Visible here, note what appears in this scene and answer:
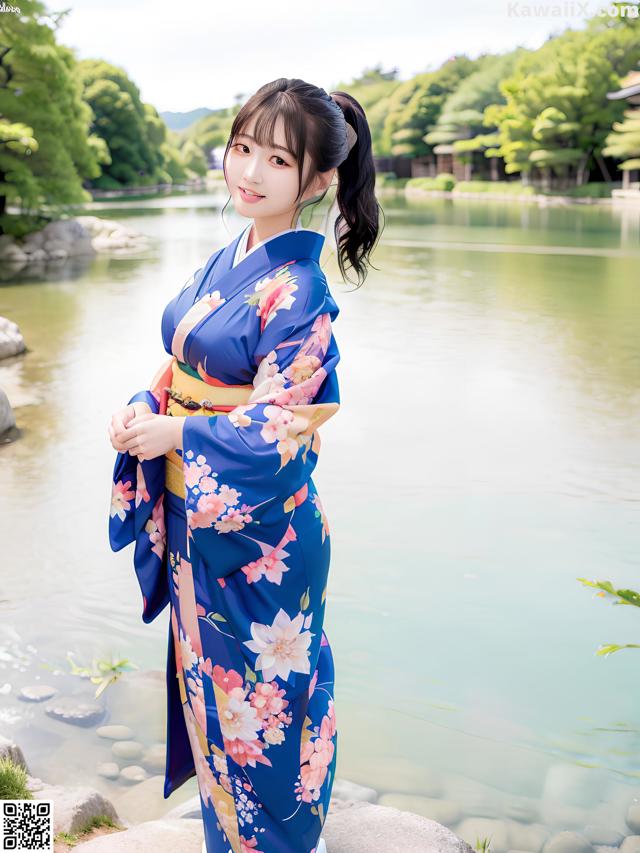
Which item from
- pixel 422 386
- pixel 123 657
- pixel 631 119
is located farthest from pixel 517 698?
pixel 631 119

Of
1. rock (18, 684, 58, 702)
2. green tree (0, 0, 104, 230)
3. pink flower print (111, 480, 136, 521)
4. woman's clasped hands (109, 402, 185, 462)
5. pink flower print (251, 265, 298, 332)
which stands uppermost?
green tree (0, 0, 104, 230)

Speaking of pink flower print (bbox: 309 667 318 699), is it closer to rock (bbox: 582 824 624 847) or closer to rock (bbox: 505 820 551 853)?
rock (bbox: 505 820 551 853)

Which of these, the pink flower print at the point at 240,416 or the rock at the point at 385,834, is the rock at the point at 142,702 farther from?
the pink flower print at the point at 240,416

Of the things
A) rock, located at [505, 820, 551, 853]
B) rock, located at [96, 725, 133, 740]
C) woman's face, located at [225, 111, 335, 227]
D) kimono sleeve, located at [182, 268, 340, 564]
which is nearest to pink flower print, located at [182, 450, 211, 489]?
kimono sleeve, located at [182, 268, 340, 564]

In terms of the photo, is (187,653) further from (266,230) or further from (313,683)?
(266,230)

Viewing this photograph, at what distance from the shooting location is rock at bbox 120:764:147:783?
2.45 metres

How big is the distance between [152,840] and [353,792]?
0.72 m

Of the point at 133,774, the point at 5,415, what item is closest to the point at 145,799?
the point at 133,774

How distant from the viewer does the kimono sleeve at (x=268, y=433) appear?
144cm

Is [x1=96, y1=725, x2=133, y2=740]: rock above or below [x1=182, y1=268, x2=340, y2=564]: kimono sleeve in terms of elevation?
below

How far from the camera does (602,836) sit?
2.24 meters

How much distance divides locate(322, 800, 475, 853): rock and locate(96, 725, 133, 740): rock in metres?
0.89

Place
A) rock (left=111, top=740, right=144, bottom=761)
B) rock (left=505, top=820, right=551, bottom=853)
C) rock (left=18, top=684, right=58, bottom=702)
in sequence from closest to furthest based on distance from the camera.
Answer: rock (left=505, top=820, right=551, bottom=853)
rock (left=111, top=740, right=144, bottom=761)
rock (left=18, top=684, right=58, bottom=702)

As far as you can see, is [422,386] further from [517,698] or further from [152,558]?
[152,558]
